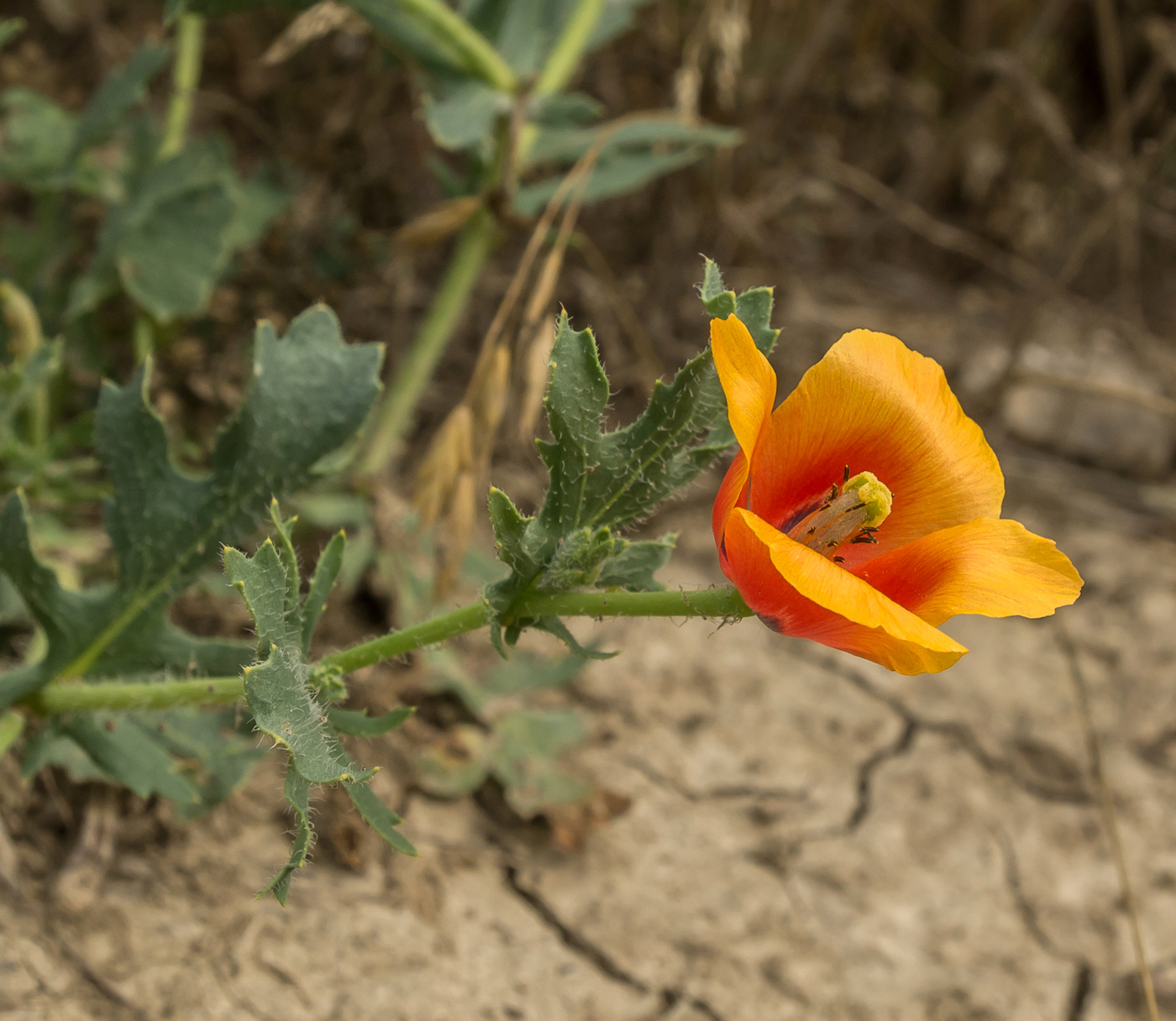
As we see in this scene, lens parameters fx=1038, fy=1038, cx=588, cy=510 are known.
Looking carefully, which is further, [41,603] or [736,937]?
[736,937]

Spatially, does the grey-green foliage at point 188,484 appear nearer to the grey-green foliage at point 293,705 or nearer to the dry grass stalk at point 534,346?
the grey-green foliage at point 293,705

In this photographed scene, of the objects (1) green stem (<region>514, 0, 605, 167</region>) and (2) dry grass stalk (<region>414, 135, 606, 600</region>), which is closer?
(2) dry grass stalk (<region>414, 135, 606, 600</region>)

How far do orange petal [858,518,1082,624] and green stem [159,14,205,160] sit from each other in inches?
79.4

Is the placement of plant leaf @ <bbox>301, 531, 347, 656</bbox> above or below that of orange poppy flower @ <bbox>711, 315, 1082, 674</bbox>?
below

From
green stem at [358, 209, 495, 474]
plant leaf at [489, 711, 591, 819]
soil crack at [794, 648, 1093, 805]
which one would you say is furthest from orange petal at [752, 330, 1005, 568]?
soil crack at [794, 648, 1093, 805]

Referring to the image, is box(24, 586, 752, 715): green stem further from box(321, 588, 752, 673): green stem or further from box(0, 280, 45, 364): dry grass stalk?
box(0, 280, 45, 364): dry grass stalk

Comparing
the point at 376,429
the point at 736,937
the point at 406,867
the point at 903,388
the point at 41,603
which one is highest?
the point at 903,388

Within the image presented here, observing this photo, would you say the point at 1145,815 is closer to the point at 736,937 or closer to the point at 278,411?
the point at 736,937

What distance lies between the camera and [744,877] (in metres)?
2.11

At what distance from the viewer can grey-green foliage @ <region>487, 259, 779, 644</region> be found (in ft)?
3.46

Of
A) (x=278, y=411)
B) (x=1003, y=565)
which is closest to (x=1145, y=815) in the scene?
(x=1003, y=565)

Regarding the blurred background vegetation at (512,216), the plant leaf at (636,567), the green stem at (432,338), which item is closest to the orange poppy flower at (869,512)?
the plant leaf at (636,567)

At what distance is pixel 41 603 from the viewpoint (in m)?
1.41

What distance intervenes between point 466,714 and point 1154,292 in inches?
145
